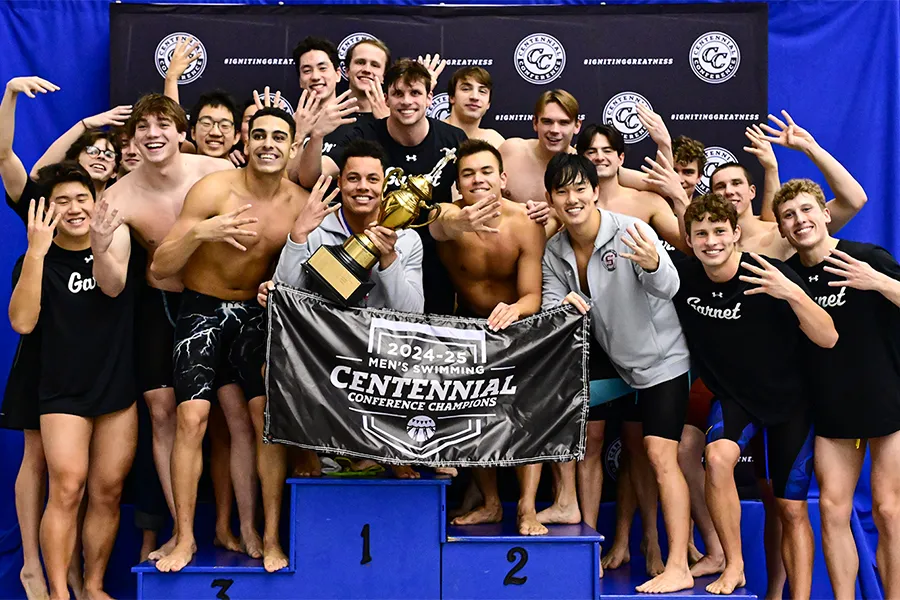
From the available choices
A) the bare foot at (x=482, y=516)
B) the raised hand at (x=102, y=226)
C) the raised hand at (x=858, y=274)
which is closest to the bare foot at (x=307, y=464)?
the bare foot at (x=482, y=516)

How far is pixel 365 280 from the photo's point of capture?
4.30m

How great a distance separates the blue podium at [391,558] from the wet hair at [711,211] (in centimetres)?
160

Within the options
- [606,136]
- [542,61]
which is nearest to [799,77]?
[542,61]

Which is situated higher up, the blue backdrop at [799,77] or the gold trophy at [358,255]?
the blue backdrop at [799,77]

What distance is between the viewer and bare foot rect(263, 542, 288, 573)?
14.2 feet

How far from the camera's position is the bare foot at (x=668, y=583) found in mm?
4309

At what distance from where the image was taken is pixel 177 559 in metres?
4.30

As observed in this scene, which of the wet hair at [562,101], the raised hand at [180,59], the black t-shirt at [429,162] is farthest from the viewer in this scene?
the raised hand at [180,59]

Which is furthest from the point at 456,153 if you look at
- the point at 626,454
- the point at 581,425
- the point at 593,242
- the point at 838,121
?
the point at 838,121

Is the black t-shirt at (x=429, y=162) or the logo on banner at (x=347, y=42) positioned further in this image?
the logo on banner at (x=347, y=42)

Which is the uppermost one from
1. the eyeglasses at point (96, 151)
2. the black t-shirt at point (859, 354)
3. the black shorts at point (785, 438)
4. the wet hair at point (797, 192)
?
the eyeglasses at point (96, 151)

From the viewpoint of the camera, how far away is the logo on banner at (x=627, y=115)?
6047mm

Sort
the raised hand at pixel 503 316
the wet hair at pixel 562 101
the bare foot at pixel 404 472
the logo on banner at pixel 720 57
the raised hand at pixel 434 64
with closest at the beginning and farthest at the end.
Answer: the raised hand at pixel 503 316 < the bare foot at pixel 404 472 < the wet hair at pixel 562 101 < the raised hand at pixel 434 64 < the logo on banner at pixel 720 57

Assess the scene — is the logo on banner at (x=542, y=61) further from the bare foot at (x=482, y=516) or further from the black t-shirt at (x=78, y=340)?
the black t-shirt at (x=78, y=340)
